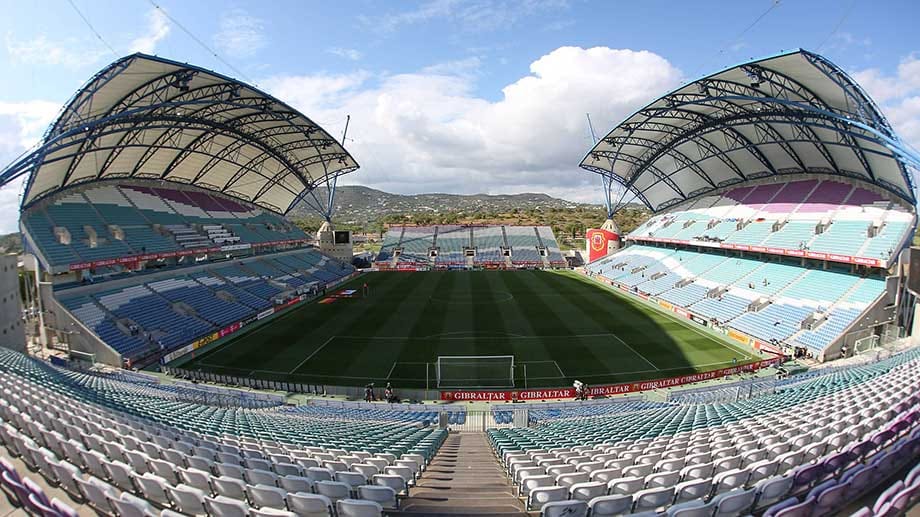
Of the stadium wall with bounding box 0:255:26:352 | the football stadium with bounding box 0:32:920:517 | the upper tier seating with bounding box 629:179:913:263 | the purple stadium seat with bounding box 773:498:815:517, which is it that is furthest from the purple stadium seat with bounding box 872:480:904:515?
the stadium wall with bounding box 0:255:26:352

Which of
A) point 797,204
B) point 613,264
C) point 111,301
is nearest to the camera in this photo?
point 111,301

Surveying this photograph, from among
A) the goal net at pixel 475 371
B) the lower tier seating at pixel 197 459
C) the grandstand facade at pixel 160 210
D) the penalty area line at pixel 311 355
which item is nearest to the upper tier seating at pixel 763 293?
the goal net at pixel 475 371

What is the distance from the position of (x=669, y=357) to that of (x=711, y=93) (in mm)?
22741

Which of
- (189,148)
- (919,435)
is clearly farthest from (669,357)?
(189,148)

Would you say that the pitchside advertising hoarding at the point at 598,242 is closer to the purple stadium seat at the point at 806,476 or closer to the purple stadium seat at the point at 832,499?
the purple stadium seat at the point at 806,476

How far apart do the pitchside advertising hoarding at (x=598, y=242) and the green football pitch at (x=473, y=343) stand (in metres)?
21.4

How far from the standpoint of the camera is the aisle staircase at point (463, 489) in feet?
19.3

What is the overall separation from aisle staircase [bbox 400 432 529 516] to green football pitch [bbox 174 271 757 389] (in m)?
12.9

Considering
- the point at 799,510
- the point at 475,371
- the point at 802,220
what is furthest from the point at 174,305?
the point at 802,220

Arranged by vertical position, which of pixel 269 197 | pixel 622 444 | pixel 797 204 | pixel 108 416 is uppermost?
pixel 269 197

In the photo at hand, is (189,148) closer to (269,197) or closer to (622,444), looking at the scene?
(269,197)

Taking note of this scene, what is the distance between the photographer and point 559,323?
111 feet

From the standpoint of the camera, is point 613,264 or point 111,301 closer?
point 111,301

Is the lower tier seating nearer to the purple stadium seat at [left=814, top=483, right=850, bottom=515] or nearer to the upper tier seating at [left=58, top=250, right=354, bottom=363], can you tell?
the purple stadium seat at [left=814, top=483, right=850, bottom=515]
